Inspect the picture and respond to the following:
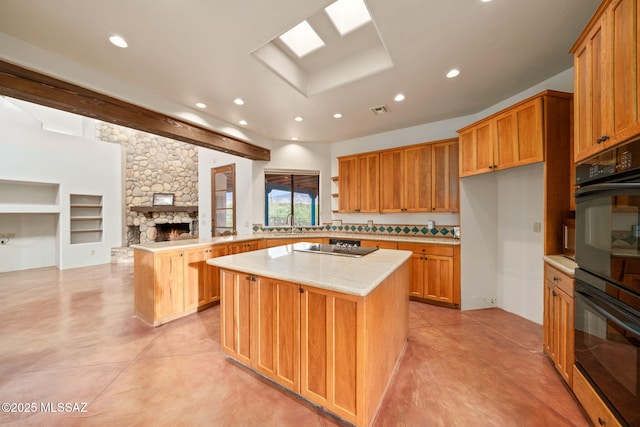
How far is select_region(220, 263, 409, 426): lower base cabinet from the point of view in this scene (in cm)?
130

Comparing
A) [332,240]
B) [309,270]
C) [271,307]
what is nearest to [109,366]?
[271,307]

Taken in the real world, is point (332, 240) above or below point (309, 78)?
below

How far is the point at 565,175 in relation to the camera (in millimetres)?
2074

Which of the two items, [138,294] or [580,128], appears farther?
[138,294]

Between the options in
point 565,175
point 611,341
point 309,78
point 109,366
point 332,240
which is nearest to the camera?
point 611,341

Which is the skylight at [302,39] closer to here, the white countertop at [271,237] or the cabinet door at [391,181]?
the cabinet door at [391,181]

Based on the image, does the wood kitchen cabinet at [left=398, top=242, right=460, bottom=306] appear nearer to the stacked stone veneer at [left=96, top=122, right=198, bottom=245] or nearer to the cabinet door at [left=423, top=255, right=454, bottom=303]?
the cabinet door at [left=423, top=255, right=454, bottom=303]

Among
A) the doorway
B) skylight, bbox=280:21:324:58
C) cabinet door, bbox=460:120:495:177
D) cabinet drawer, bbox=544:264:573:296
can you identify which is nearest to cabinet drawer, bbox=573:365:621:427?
cabinet drawer, bbox=544:264:573:296

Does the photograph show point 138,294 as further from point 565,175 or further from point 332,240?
point 565,175

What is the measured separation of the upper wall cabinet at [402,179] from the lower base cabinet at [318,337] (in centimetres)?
204

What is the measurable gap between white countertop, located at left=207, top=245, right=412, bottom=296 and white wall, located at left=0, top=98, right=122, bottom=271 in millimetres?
6326

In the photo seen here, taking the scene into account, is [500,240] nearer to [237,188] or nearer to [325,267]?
[325,267]

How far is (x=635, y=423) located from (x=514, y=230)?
232cm

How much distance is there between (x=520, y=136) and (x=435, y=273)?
6.40 ft
